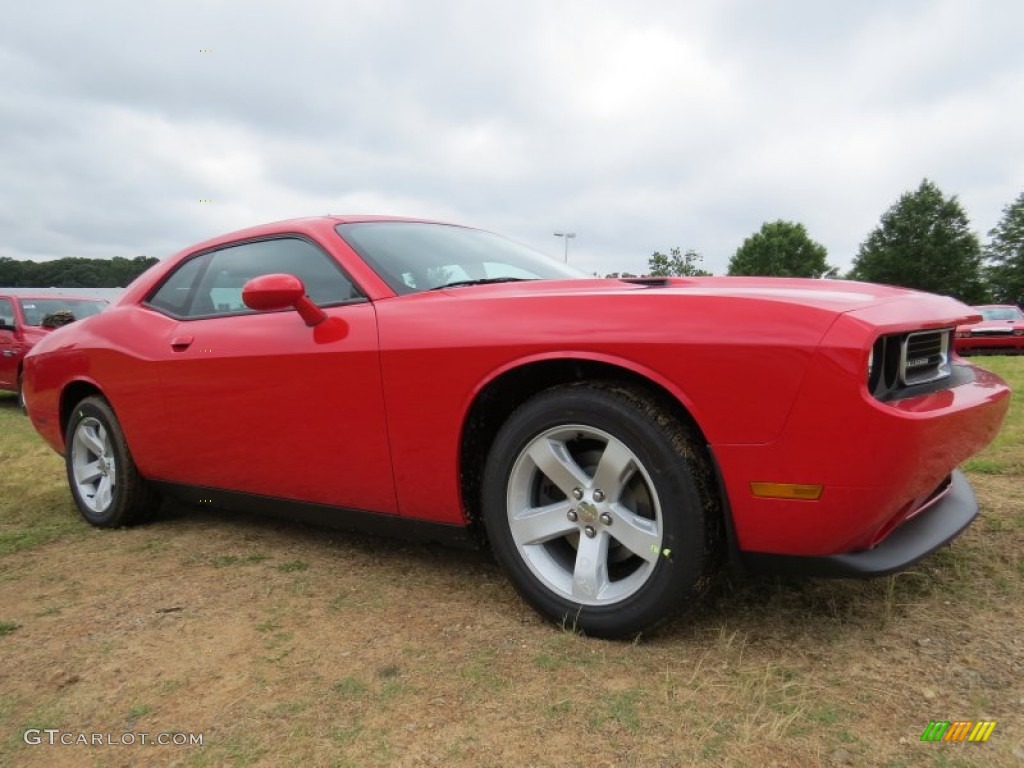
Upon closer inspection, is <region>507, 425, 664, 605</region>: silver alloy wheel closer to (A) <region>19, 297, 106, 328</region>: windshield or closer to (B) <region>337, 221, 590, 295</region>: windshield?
(B) <region>337, 221, 590, 295</region>: windshield

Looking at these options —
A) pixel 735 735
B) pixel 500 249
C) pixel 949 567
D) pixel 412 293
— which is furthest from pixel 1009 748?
pixel 500 249

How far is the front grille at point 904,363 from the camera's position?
1.79 meters

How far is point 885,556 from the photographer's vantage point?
1.82 meters

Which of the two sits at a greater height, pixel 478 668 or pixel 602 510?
pixel 602 510

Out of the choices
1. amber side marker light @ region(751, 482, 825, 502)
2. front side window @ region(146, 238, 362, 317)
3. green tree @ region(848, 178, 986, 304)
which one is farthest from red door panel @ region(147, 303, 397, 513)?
green tree @ region(848, 178, 986, 304)

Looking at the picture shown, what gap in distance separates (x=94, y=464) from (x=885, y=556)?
3720 mm

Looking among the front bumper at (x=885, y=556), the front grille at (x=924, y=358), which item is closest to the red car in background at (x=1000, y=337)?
the front grille at (x=924, y=358)

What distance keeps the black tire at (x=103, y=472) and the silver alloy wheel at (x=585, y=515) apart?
232cm

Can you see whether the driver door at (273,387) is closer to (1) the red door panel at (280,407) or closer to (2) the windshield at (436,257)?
(1) the red door panel at (280,407)

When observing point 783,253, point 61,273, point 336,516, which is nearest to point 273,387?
point 336,516

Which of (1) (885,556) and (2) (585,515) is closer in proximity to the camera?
(1) (885,556)

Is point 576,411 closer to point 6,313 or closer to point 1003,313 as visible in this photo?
point 6,313

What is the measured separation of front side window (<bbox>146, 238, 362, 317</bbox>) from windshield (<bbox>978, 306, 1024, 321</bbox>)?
18.6 meters

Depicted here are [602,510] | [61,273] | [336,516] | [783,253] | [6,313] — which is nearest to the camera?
[602,510]
